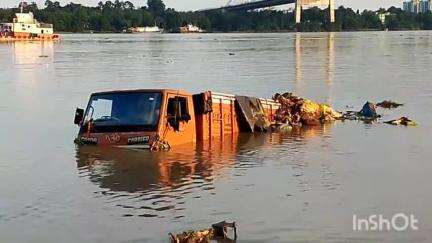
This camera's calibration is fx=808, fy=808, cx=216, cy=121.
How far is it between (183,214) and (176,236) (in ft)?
5.12

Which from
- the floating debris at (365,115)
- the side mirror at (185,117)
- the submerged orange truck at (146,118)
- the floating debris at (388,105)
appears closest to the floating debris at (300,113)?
the floating debris at (365,115)

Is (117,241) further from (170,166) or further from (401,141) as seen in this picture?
(401,141)

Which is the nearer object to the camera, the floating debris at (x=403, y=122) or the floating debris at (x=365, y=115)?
the floating debris at (x=403, y=122)

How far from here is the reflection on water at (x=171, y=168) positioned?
541 inches

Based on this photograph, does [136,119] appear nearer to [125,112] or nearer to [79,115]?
[125,112]

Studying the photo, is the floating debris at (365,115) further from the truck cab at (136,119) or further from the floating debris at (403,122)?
the truck cab at (136,119)

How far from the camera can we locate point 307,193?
14.1m

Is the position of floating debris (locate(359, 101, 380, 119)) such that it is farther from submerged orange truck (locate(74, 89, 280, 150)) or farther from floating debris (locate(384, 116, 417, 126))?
submerged orange truck (locate(74, 89, 280, 150))

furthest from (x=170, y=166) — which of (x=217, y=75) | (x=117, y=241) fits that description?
(x=217, y=75)

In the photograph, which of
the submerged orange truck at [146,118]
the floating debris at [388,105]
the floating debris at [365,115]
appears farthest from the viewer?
the floating debris at [388,105]

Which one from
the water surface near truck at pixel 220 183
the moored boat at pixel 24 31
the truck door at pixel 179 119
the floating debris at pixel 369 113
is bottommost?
the water surface near truck at pixel 220 183

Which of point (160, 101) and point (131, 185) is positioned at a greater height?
point (160, 101)

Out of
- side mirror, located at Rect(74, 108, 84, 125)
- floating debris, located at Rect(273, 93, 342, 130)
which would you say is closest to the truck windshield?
side mirror, located at Rect(74, 108, 84, 125)

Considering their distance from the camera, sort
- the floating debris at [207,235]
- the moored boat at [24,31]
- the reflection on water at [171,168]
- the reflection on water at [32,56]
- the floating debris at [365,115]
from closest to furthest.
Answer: the floating debris at [207,235], the reflection on water at [171,168], the floating debris at [365,115], the reflection on water at [32,56], the moored boat at [24,31]
